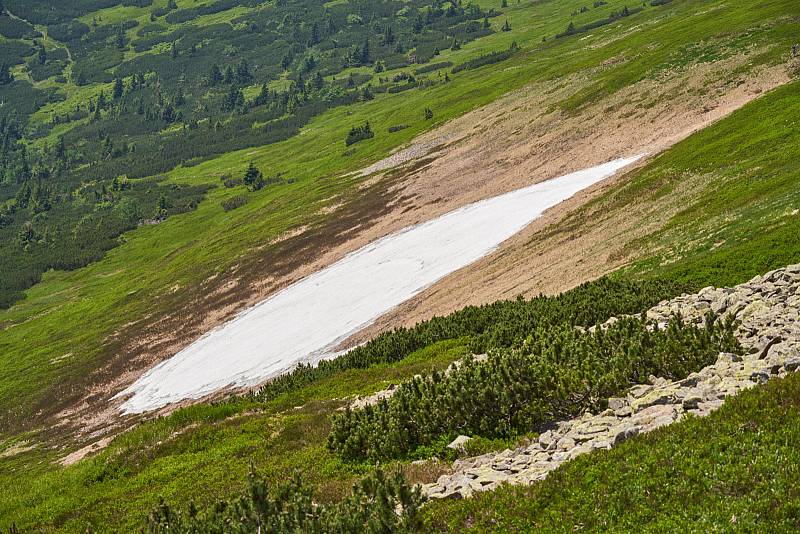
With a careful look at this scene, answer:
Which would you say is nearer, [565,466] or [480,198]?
[565,466]

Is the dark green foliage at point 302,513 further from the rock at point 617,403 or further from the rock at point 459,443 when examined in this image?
the rock at point 617,403

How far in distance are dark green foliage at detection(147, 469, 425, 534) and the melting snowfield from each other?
3188 cm

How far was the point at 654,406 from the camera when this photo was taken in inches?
650

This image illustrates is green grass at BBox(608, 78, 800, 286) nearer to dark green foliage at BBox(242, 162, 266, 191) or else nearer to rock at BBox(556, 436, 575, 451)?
rock at BBox(556, 436, 575, 451)

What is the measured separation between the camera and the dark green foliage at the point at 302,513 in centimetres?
1339

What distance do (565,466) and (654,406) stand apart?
136 inches

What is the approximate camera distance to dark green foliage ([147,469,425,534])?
13391 mm

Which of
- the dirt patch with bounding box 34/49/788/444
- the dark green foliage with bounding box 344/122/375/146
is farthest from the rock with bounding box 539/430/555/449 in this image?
the dark green foliage with bounding box 344/122/375/146

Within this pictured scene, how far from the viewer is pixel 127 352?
7294cm

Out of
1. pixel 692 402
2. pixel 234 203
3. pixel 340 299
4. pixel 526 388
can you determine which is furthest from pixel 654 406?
pixel 234 203

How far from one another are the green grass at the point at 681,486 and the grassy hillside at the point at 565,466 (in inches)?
1.2

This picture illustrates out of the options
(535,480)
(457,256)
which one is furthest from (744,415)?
(457,256)

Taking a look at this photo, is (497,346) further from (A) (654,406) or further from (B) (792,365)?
(B) (792,365)

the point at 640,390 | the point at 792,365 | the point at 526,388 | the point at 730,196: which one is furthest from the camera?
the point at 730,196
